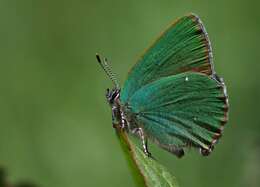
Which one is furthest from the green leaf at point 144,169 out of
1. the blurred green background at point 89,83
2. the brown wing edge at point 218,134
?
the blurred green background at point 89,83

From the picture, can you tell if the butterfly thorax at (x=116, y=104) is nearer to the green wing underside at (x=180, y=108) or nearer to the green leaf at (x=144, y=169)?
the green wing underside at (x=180, y=108)

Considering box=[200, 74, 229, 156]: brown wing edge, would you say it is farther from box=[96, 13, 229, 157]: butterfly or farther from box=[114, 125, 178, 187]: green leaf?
box=[114, 125, 178, 187]: green leaf

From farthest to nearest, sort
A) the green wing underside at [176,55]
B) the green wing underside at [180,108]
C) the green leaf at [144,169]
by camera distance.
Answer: the green wing underside at [180,108] < the green wing underside at [176,55] < the green leaf at [144,169]

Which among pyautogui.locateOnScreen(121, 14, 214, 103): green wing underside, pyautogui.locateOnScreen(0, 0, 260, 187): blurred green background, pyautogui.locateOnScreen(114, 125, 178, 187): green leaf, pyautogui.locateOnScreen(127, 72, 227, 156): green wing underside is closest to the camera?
pyautogui.locateOnScreen(114, 125, 178, 187): green leaf

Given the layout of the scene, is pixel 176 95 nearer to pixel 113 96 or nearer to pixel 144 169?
pixel 113 96

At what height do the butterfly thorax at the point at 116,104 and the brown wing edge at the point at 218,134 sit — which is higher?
the butterfly thorax at the point at 116,104

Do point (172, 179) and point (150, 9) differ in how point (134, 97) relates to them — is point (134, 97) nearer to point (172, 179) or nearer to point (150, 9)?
point (172, 179)

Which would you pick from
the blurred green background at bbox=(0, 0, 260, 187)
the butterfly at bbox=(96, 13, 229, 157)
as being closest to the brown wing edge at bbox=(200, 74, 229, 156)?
the butterfly at bbox=(96, 13, 229, 157)
